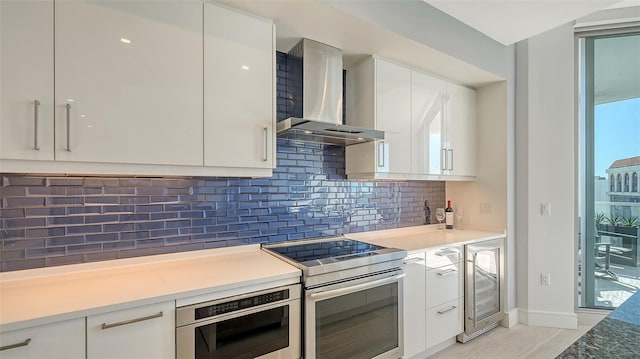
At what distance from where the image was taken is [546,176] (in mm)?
3010

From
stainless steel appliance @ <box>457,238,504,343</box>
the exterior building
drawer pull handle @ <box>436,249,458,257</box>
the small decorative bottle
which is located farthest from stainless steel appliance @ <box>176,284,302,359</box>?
the exterior building

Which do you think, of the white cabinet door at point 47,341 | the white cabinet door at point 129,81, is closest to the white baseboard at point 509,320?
the white cabinet door at point 129,81

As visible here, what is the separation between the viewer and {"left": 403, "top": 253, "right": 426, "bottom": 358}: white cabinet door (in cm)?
223

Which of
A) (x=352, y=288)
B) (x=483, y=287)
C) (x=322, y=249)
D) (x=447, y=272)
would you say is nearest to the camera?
(x=352, y=288)

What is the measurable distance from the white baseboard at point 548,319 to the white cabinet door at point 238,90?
3.01m

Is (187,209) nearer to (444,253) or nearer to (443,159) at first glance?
(444,253)

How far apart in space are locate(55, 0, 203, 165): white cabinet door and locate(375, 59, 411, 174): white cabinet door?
4.48 feet

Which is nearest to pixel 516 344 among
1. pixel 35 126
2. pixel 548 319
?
pixel 548 319

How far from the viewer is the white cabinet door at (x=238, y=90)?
66.5 inches

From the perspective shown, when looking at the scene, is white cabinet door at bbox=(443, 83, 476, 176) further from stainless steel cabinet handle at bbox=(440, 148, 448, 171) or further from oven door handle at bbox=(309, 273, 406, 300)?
oven door handle at bbox=(309, 273, 406, 300)

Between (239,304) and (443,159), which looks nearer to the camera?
(239,304)

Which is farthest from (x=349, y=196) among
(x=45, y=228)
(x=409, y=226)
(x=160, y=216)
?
(x=45, y=228)

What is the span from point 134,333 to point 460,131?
3050mm

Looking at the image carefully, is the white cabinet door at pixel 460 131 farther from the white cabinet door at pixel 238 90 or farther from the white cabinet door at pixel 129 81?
the white cabinet door at pixel 129 81
